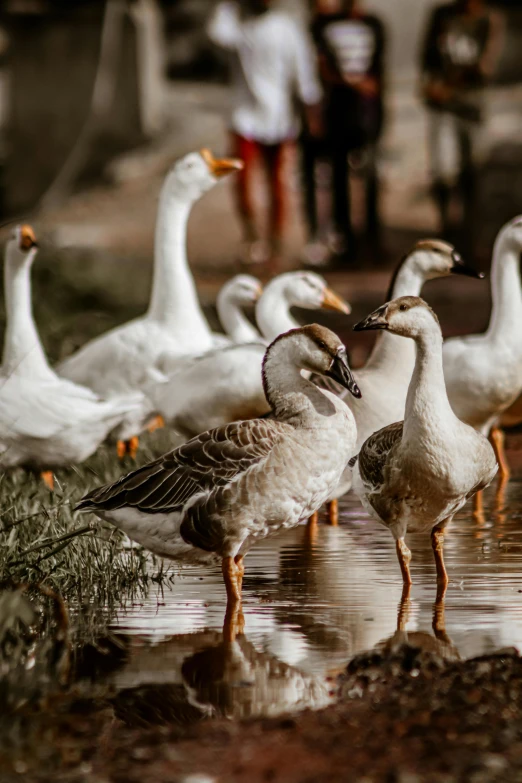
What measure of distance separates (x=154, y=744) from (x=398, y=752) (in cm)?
75

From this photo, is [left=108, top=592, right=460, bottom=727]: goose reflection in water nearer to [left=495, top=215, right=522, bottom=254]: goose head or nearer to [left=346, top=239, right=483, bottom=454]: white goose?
[left=346, top=239, right=483, bottom=454]: white goose

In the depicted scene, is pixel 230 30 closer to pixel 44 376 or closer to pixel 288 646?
pixel 44 376

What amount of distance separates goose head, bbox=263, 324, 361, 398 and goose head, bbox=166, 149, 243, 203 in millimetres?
4412

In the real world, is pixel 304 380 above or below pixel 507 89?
above

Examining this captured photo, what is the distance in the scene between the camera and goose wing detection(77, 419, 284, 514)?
6508 mm

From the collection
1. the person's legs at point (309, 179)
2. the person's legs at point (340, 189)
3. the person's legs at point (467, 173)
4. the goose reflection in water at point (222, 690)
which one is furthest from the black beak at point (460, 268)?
the person's legs at point (467, 173)

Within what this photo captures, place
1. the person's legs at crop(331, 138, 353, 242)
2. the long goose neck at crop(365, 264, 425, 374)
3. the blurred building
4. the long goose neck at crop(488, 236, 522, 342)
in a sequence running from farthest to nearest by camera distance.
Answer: the blurred building
the person's legs at crop(331, 138, 353, 242)
the long goose neck at crop(488, 236, 522, 342)
the long goose neck at crop(365, 264, 425, 374)

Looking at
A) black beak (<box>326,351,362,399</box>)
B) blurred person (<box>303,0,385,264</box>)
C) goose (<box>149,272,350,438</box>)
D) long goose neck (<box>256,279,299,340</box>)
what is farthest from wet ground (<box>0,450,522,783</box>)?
blurred person (<box>303,0,385,264</box>)

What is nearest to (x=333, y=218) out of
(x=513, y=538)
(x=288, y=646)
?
(x=513, y=538)

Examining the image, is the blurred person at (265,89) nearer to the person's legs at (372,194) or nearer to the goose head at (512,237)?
the person's legs at (372,194)

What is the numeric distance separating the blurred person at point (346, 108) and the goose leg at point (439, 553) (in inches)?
425

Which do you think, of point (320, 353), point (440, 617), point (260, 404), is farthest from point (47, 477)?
point (440, 617)

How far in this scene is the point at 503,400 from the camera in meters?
9.12

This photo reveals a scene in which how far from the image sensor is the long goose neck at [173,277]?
1045 centimetres
